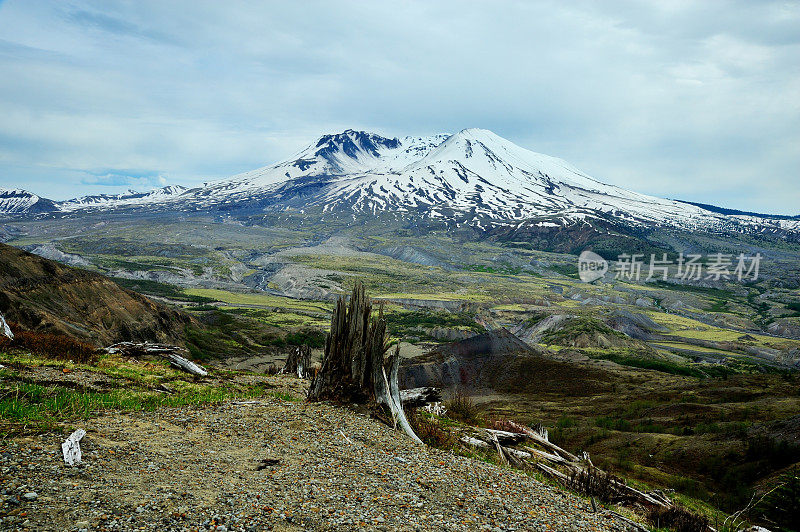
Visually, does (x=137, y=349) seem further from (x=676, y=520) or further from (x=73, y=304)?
(x=73, y=304)

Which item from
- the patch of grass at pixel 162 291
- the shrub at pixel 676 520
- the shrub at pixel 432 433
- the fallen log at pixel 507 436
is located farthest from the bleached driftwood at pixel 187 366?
the patch of grass at pixel 162 291

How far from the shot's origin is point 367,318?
13.0 m

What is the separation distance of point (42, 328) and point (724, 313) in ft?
459

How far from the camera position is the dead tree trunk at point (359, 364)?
12172 millimetres

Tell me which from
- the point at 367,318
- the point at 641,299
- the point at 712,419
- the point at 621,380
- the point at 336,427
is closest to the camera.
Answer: the point at 336,427

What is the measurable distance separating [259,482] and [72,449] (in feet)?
8.97

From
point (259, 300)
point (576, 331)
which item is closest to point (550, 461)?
point (576, 331)

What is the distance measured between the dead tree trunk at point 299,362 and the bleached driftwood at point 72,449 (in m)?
18.4

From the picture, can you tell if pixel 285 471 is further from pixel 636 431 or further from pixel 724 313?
pixel 724 313

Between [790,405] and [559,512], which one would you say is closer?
[559,512]

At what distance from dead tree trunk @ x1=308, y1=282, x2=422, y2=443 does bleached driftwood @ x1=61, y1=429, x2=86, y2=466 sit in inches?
248

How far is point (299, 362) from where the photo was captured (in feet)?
86.2

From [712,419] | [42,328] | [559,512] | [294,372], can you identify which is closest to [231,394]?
[559,512]

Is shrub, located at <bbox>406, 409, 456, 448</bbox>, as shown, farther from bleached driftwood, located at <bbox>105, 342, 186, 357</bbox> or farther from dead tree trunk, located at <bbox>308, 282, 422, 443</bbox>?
bleached driftwood, located at <bbox>105, 342, 186, 357</bbox>
